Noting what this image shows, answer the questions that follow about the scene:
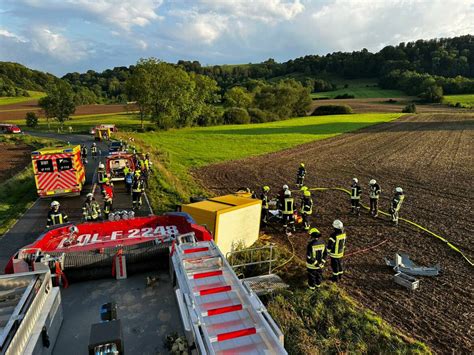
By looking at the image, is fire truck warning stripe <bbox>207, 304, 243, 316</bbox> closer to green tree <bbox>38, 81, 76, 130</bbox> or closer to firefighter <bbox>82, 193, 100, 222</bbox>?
firefighter <bbox>82, 193, 100, 222</bbox>

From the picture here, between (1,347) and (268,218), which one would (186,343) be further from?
(268,218)

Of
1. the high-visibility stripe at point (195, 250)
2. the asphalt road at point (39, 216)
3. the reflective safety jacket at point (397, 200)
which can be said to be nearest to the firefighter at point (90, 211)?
the asphalt road at point (39, 216)

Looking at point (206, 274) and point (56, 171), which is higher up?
point (206, 274)

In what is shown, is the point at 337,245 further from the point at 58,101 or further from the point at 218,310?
the point at 58,101

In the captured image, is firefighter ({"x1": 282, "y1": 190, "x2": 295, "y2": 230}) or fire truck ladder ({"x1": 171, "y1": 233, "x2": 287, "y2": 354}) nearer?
fire truck ladder ({"x1": 171, "y1": 233, "x2": 287, "y2": 354})

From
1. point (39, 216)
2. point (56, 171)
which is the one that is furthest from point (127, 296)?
point (56, 171)

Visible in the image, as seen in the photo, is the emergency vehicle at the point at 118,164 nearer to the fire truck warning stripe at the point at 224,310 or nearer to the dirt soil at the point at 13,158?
the dirt soil at the point at 13,158

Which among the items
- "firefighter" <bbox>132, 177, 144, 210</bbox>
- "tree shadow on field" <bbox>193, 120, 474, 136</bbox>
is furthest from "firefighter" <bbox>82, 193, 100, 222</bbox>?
"tree shadow on field" <bbox>193, 120, 474, 136</bbox>
